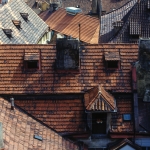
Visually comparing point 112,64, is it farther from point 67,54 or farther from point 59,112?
point 59,112

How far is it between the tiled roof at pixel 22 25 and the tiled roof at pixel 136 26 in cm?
952

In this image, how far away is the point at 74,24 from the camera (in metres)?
60.1

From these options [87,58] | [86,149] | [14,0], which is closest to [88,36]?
[14,0]

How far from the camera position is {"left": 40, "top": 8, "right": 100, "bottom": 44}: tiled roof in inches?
2231

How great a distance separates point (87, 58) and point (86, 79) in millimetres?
1711

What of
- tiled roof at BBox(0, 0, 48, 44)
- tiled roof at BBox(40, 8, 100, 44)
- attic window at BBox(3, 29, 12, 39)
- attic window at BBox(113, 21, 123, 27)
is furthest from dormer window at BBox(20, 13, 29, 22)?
attic window at BBox(113, 21, 123, 27)

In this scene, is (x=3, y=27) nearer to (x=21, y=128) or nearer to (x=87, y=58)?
(x=87, y=58)

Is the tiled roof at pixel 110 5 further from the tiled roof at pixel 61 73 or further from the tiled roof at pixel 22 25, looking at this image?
the tiled roof at pixel 61 73

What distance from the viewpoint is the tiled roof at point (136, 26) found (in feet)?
135

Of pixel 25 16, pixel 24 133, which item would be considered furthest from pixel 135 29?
pixel 24 133

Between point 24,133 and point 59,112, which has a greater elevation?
point 59,112

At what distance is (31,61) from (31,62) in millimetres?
143

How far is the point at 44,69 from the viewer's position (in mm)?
29078

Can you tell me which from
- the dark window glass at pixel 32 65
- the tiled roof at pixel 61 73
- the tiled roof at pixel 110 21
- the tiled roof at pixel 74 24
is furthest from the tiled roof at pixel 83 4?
the dark window glass at pixel 32 65
